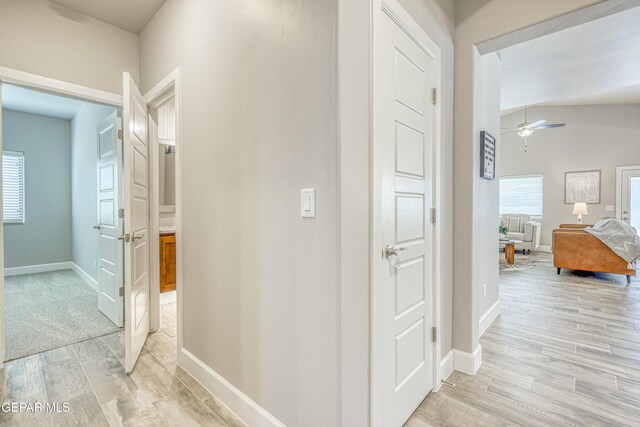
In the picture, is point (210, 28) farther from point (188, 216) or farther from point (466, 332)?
point (466, 332)

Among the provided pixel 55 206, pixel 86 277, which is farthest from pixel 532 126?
pixel 55 206

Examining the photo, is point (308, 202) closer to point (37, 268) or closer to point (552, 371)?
point (552, 371)

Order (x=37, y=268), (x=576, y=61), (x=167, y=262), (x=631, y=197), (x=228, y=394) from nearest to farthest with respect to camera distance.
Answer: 1. (x=228, y=394)
2. (x=167, y=262)
3. (x=576, y=61)
4. (x=37, y=268)
5. (x=631, y=197)

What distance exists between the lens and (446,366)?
79.9 inches

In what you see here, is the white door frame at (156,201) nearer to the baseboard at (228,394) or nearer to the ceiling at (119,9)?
the baseboard at (228,394)

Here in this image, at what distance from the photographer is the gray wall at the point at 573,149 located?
22.4ft

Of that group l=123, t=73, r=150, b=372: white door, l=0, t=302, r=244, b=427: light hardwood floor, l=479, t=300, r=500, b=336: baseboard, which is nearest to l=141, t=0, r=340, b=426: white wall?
l=0, t=302, r=244, b=427: light hardwood floor

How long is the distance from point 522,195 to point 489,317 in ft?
22.7

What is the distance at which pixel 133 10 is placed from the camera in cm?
247

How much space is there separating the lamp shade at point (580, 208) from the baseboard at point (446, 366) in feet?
24.0

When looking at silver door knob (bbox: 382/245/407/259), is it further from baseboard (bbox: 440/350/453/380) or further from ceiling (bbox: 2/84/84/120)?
ceiling (bbox: 2/84/84/120)

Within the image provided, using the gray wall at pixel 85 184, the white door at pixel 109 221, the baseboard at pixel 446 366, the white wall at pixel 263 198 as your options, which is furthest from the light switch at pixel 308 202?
the gray wall at pixel 85 184

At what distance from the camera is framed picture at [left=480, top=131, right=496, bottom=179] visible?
2.28 metres

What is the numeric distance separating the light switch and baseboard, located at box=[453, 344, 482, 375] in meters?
1.66
